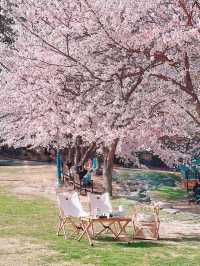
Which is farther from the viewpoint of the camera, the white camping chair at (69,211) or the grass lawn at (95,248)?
the white camping chair at (69,211)

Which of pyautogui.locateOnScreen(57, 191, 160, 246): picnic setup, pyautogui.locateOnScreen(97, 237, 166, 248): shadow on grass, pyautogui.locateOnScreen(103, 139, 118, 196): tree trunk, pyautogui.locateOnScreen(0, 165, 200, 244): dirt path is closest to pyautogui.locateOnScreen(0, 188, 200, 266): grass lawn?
pyautogui.locateOnScreen(97, 237, 166, 248): shadow on grass

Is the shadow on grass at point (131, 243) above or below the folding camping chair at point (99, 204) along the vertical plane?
below

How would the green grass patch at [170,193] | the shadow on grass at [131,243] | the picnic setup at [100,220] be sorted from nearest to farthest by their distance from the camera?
the shadow on grass at [131,243]
the picnic setup at [100,220]
the green grass patch at [170,193]

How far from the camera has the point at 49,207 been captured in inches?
635

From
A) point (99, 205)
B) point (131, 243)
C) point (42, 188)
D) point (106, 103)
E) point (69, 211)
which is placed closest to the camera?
point (131, 243)

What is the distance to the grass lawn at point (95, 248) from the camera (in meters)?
8.98

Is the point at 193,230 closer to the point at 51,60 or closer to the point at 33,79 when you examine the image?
the point at 51,60

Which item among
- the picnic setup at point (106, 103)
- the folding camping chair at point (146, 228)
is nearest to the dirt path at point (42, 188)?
the picnic setup at point (106, 103)

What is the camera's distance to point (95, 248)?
9.99 m

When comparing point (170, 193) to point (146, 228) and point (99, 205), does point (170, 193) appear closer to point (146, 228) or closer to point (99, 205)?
point (99, 205)

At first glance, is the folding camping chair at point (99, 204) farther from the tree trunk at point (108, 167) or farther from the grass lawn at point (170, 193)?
the grass lawn at point (170, 193)

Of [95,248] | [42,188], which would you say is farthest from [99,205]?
[42,188]

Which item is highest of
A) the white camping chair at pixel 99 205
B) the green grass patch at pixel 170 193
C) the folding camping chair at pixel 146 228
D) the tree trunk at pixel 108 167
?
the tree trunk at pixel 108 167

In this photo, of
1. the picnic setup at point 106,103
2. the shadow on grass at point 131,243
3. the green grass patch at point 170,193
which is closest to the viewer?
the picnic setup at point 106,103
